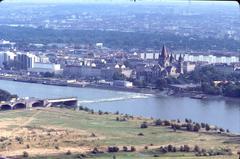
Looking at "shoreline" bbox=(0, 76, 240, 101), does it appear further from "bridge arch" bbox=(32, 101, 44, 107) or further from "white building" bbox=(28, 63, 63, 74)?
"bridge arch" bbox=(32, 101, 44, 107)

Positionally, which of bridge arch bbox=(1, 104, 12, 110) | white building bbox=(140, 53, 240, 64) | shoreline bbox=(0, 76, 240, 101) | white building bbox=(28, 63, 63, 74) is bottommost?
bridge arch bbox=(1, 104, 12, 110)

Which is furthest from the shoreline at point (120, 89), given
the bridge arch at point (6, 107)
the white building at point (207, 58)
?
the white building at point (207, 58)

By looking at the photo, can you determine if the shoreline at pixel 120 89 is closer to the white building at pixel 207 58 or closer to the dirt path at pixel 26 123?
the dirt path at pixel 26 123

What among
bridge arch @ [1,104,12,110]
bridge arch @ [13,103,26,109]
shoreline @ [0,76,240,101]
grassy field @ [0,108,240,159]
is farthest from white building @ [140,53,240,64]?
grassy field @ [0,108,240,159]

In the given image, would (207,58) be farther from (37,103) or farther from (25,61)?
(37,103)

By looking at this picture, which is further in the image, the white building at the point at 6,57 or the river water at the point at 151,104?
the white building at the point at 6,57

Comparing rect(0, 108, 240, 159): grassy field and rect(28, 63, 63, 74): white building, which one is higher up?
rect(28, 63, 63, 74): white building
